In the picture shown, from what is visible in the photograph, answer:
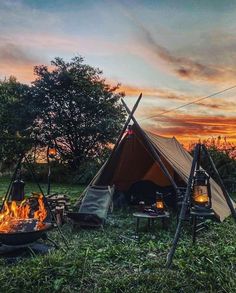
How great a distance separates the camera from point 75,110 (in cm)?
1794

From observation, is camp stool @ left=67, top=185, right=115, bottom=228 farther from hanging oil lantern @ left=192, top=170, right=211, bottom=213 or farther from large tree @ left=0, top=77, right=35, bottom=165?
large tree @ left=0, top=77, right=35, bottom=165

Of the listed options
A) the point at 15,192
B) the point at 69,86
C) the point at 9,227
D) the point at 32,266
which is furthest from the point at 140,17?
the point at 69,86

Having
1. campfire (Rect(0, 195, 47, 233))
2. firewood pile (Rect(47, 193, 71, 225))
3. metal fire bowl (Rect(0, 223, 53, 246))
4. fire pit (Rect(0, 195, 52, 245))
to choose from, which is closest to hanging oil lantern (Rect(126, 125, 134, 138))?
firewood pile (Rect(47, 193, 71, 225))

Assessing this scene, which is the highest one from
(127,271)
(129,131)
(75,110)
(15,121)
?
(75,110)

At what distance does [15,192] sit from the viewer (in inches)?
181

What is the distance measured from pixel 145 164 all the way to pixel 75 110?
8.80 m

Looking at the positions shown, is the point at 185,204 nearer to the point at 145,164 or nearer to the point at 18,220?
the point at 18,220

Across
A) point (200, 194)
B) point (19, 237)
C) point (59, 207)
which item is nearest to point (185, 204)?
point (200, 194)

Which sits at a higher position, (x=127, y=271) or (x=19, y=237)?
(x=19, y=237)

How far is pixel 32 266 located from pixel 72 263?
18.9 inches

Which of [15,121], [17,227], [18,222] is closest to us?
[17,227]

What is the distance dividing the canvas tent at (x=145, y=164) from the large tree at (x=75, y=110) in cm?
752

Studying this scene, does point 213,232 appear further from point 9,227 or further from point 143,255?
point 9,227

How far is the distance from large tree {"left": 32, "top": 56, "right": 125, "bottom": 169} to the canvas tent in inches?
296
